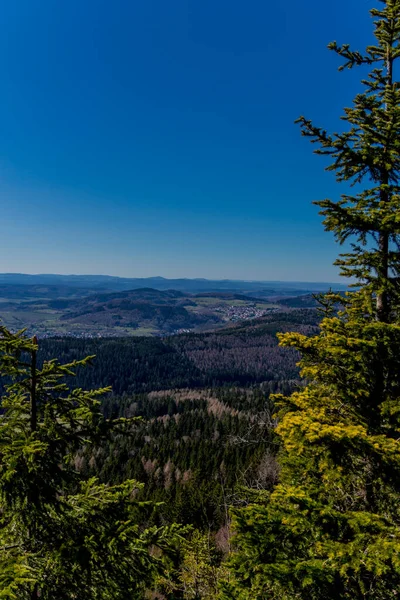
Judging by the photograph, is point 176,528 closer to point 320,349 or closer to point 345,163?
point 320,349

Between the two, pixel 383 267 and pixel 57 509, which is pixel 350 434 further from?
pixel 57 509

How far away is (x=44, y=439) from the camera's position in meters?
8.43

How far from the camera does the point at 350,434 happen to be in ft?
22.5

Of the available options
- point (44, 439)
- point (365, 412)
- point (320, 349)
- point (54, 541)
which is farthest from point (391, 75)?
point (54, 541)

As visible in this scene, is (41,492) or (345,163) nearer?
(41,492)

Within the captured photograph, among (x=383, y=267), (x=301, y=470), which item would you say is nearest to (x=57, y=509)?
(x=301, y=470)

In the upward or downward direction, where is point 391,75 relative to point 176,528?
upward

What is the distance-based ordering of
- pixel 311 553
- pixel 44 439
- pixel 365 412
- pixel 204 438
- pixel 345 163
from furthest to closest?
pixel 204 438 → pixel 345 163 → pixel 365 412 → pixel 44 439 → pixel 311 553

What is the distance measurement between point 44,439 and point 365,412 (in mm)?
8957

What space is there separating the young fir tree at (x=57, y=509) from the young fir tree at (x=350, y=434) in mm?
2713

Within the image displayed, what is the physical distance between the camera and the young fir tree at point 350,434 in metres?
7.21

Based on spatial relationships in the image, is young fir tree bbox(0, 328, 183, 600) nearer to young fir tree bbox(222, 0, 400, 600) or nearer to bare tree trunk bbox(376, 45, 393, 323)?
young fir tree bbox(222, 0, 400, 600)

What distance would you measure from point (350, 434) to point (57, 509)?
7.13 meters

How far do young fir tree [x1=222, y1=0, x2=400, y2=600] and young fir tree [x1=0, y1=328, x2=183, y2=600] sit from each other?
2713 mm
